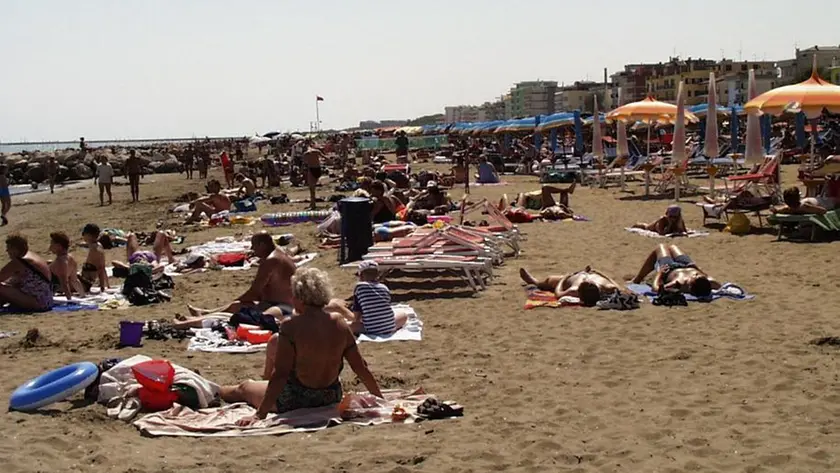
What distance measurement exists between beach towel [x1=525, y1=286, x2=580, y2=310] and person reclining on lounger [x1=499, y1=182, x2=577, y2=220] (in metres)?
6.27

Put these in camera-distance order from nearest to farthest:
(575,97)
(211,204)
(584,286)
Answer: (584,286)
(211,204)
(575,97)

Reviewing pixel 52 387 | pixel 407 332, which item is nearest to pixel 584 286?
pixel 407 332

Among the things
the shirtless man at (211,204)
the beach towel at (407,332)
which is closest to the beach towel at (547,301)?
the beach towel at (407,332)

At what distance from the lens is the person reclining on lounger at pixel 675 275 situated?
25.9 ft

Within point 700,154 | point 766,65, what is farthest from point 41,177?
point 766,65

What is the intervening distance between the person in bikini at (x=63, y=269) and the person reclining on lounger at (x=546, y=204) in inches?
296

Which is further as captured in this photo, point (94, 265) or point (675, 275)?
point (94, 265)

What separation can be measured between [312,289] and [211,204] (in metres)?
12.7

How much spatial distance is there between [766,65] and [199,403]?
4517 inches

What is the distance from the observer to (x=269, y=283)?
7098mm

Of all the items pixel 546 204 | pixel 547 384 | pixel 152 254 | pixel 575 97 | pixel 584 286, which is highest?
pixel 575 97

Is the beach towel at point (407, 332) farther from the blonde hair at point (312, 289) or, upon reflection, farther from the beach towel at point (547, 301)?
the blonde hair at point (312, 289)

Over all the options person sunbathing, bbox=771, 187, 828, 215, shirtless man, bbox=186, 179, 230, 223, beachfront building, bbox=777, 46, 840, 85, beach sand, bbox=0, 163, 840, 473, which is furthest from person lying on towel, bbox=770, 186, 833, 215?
beachfront building, bbox=777, 46, 840, 85

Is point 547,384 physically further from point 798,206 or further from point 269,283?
point 798,206
